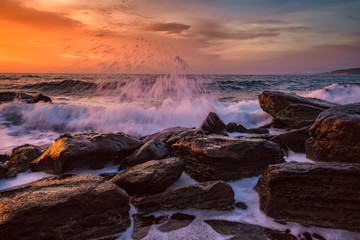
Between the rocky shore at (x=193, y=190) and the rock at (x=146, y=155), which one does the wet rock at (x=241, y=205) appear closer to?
the rocky shore at (x=193, y=190)

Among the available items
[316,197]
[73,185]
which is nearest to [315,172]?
[316,197]

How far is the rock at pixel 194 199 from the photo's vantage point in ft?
8.34

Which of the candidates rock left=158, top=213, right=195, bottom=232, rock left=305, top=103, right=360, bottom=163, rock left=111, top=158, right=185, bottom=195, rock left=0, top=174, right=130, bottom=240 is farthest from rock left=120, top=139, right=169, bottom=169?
rock left=305, top=103, right=360, bottom=163

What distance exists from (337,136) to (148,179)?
2540 millimetres

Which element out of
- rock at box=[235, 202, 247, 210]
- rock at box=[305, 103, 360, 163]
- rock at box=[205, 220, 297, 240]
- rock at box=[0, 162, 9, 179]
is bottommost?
rock at box=[205, 220, 297, 240]

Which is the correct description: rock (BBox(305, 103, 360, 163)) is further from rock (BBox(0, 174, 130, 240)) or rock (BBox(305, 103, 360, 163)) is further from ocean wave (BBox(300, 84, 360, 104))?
ocean wave (BBox(300, 84, 360, 104))

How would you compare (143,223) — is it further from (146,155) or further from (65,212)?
(146,155)

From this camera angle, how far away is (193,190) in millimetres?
2594

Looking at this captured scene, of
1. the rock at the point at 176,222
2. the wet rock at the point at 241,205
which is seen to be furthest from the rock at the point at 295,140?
the rock at the point at 176,222

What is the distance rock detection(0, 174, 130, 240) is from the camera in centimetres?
203

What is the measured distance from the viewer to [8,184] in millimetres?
3439

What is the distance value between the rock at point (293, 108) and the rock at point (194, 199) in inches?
163

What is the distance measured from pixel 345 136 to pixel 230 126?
3312mm

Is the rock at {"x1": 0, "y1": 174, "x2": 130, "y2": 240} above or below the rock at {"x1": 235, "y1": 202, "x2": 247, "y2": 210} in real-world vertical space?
above
